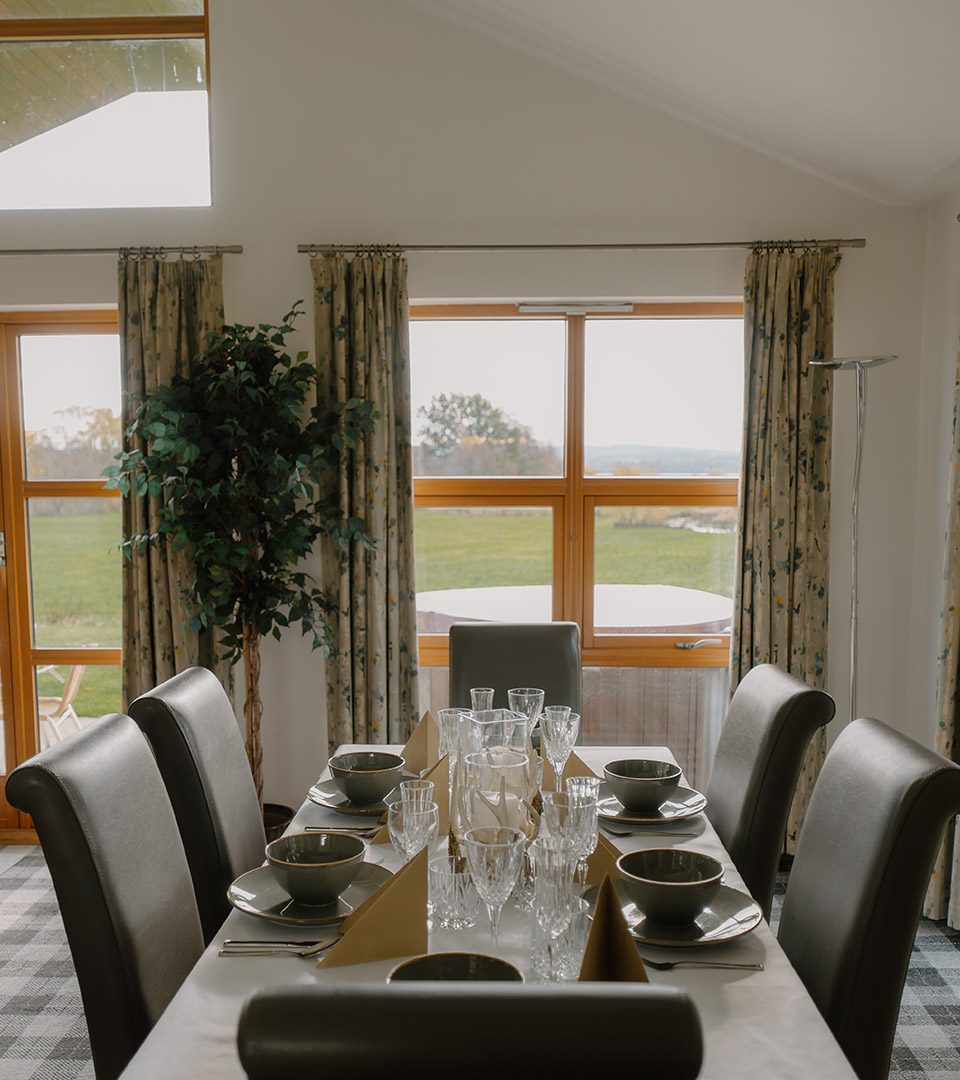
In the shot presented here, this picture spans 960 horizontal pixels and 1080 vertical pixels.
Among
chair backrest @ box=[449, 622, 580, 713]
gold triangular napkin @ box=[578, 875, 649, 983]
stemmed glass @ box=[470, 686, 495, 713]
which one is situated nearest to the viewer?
gold triangular napkin @ box=[578, 875, 649, 983]

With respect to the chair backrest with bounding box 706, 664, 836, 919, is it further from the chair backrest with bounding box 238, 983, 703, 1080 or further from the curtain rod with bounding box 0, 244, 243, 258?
the curtain rod with bounding box 0, 244, 243, 258

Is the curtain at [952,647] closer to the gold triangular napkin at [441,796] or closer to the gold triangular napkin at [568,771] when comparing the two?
the gold triangular napkin at [568,771]

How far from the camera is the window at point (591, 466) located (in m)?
3.87

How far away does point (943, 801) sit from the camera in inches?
57.4

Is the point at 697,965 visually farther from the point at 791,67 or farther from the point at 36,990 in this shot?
the point at 791,67

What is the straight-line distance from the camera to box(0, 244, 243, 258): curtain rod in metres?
3.69

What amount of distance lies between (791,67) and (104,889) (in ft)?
9.57

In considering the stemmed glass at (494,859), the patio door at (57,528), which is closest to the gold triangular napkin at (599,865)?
the stemmed glass at (494,859)

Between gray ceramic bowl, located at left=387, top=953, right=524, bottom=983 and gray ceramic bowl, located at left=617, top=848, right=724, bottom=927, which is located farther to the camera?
gray ceramic bowl, located at left=617, top=848, right=724, bottom=927

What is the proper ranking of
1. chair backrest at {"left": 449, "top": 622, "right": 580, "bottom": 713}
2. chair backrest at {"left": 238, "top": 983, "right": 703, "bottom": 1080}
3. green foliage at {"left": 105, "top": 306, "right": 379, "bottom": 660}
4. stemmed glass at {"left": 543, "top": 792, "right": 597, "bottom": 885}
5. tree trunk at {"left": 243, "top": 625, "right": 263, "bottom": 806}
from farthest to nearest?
1. tree trunk at {"left": 243, "top": 625, "right": 263, "bottom": 806}
2. green foliage at {"left": 105, "top": 306, "right": 379, "bottom": 660}
3. chair backrest at {"left": 449, "top": 622, "right": 580, "bottom": 713}
4. stemmed glass at {"left": 543, "top": 792, "right": 597, "bottom": 885}
5. chair backrest at {"left": 238, "top": 983, "right": 703, "bottom": 1080}

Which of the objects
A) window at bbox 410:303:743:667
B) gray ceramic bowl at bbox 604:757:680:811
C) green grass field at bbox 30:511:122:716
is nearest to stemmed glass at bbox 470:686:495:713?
gray ceramic bowl at bbox 604:757:680:811

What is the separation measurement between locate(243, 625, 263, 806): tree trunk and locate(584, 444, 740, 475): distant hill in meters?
1.46

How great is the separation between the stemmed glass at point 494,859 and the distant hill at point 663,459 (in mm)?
2623

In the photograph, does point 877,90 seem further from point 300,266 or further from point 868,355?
point 300,266
